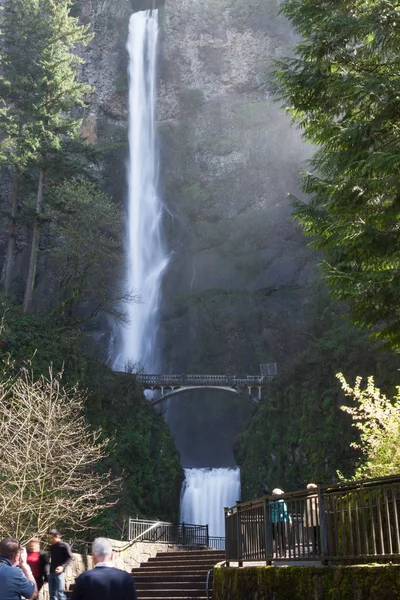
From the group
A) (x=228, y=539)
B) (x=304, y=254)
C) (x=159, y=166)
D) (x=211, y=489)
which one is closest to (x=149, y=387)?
(x=211, y=489)

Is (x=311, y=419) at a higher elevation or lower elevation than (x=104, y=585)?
higher

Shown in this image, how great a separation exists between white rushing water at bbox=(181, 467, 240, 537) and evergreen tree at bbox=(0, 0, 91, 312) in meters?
14.5

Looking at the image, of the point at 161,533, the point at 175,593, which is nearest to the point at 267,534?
the point at 175,593

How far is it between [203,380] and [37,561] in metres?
34.5

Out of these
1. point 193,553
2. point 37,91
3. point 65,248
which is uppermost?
point 37,91

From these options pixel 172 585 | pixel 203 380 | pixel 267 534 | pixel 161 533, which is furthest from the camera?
pixel 203 380

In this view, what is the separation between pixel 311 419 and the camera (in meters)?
33.8

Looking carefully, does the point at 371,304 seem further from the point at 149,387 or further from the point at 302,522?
the point at 149,387

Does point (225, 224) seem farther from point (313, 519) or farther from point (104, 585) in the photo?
point (104, 585)

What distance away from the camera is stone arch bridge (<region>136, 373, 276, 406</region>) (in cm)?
4362

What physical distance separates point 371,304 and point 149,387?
3385cm

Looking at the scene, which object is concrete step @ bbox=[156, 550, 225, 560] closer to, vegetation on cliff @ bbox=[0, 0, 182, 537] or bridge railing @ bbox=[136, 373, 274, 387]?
vegetation on cliff @ bbox=[0, 0, 182, 537]

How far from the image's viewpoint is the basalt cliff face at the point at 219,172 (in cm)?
5141

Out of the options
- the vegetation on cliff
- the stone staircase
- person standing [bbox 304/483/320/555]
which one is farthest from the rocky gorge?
person standing [bbox 304/483/320/555]
